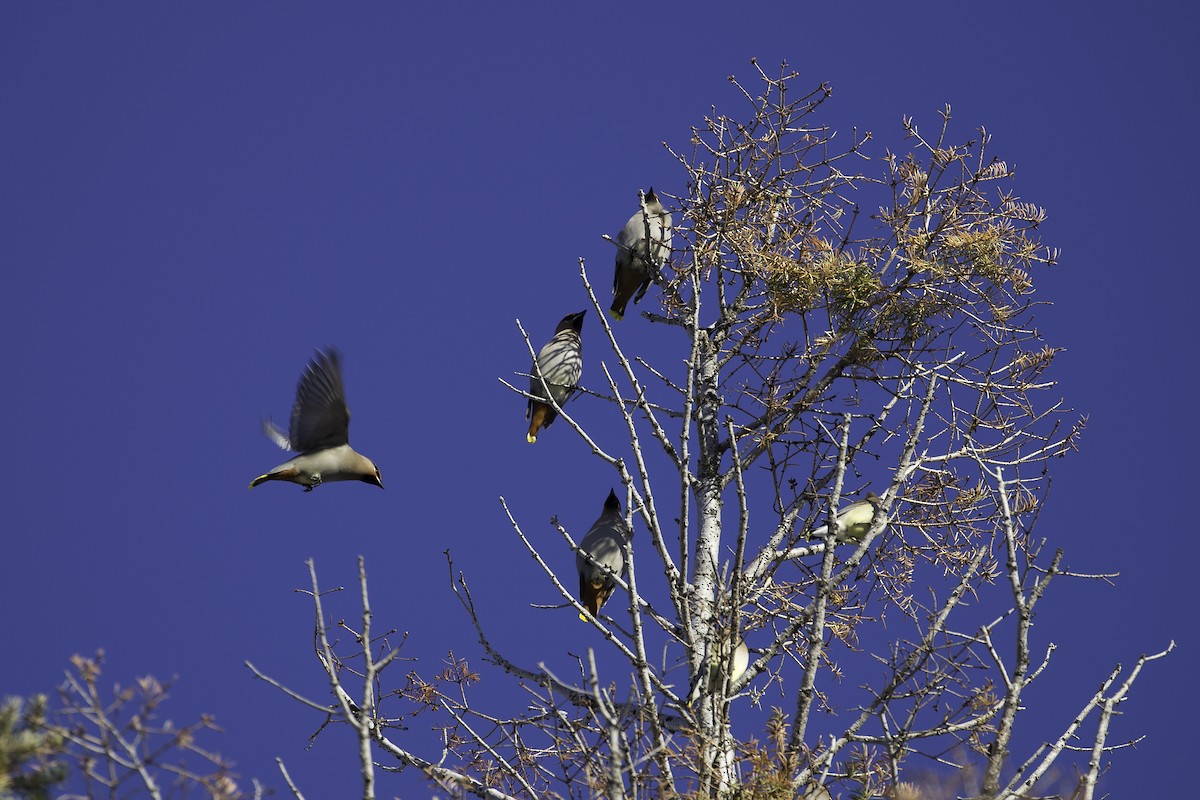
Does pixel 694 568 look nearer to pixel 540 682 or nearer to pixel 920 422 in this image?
pixel 540 682

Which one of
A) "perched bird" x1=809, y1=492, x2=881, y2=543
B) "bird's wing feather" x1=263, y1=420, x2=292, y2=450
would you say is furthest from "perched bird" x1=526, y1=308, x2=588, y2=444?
"perched bird" x1=809, y1=492, x2=881, y2=543

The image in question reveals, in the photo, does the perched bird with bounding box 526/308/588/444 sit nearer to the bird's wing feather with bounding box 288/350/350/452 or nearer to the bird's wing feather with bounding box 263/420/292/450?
the bird's wing feather with bounding box 288/350/350/452

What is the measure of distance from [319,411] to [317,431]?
0.11 metres

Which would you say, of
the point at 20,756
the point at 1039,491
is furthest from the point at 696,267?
the point at 20,756

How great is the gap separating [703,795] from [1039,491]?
2.18m

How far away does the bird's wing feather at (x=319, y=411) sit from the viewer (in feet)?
21.7

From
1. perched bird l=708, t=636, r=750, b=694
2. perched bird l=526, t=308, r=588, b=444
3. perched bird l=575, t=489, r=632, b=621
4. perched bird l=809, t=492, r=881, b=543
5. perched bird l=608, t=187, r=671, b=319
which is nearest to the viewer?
perched bird l=708, t=636, r=750, b=694

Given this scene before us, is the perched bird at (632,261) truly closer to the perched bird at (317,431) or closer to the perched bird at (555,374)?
the perched bird at (555,374)

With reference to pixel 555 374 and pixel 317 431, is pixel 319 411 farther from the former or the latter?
pixel 555 374

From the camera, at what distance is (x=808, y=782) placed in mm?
4449

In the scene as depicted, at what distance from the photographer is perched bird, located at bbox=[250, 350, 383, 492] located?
662 cm

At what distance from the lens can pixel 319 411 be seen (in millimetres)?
6660

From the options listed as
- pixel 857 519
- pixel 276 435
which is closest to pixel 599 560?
pixel 857 519

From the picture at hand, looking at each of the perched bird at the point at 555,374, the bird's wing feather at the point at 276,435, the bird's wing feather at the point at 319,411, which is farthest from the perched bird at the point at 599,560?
the bird's wing feather at the point at 276,435
